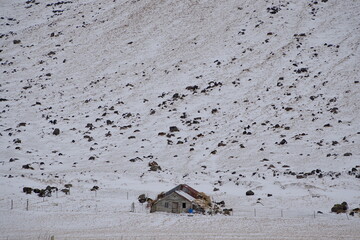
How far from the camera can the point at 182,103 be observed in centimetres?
6875

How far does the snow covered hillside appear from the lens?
125 ft

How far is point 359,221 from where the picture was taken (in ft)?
88.2

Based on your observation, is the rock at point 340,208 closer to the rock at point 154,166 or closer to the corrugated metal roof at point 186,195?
the corrugated metal roof at point 186,195

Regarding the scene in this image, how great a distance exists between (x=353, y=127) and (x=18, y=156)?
4619 cm

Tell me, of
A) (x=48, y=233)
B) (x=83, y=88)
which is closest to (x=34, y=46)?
(x=83, y=88)

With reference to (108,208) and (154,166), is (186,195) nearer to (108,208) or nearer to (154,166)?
(108,208)

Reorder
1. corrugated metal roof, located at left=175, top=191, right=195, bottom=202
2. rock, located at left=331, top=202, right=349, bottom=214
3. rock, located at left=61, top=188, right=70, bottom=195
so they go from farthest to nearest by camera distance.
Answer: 1. rock, located at left=61, top=188, right=70, bottom=195
2. corrugated metal roof, located at left=175, top=191, right=195, bottom=202
3. rock, located at left=331, top=202, right=349, bottom=214

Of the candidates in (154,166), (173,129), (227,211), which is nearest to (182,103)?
(173,129)

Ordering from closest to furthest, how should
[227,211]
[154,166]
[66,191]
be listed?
[227,211] → [66,191] → [154,166]

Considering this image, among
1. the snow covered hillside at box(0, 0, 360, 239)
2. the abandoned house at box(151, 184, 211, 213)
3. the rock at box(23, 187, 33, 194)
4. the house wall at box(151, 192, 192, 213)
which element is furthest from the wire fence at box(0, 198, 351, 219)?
the rock at box(23, 187, 33, 194)

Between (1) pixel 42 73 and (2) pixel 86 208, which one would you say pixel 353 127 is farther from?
(1) pixel 42 73

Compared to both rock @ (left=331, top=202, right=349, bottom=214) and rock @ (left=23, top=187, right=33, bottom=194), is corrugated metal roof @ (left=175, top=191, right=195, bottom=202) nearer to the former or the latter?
rock @ (left=331, top=202, right=349, bottom=214)

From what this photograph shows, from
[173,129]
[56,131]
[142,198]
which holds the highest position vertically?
[56,131]

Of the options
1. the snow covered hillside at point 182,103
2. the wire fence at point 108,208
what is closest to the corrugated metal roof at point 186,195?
the snow covered hillside at point 182,103
